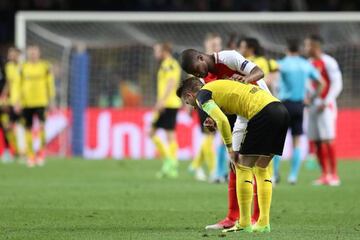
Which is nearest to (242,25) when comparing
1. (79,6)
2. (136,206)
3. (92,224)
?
(79,6)

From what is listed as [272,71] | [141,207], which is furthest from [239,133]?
[272,71]

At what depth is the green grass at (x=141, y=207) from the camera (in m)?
10.3

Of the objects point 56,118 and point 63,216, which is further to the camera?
point 56,118

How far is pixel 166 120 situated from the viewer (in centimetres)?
1962

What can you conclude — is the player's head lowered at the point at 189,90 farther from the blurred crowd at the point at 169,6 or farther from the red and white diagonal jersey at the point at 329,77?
the blurred crowd at the point at 169,6

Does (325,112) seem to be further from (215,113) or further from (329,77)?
(215,113)

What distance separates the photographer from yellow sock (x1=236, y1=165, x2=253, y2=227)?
33.0 ft

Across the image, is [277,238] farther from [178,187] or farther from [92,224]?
[178,187]

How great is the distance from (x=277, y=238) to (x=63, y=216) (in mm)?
3152

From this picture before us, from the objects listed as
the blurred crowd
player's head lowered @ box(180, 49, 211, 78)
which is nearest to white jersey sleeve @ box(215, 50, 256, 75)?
player's head lowered @ box(180, 49, 211, 78)

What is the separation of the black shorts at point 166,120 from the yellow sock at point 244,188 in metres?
9.52

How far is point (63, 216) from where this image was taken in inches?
469

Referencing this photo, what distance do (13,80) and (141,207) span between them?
38.1 ft

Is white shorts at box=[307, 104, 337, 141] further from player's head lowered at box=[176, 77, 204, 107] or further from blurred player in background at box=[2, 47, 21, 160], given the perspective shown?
player's head lowered at box=[176, 77, 204, 107]
